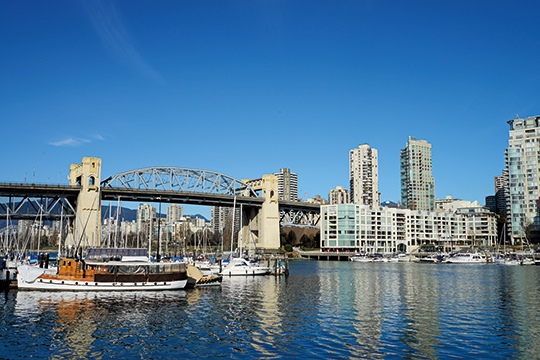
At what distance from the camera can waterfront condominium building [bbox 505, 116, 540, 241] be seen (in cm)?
16562

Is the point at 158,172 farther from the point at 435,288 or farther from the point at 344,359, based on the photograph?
the point at 344,359

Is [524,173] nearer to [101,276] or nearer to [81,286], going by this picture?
[101,276]

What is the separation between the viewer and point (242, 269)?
78.2 metres

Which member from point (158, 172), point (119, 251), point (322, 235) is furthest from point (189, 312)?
point (322, 235)

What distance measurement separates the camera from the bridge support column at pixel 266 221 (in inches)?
6467

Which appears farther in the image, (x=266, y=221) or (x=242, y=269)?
(x=266, y=221)

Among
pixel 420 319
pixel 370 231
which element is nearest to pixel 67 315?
pixel 420 319

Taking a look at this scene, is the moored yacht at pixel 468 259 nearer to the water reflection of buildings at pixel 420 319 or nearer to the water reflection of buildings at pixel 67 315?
the water reflection of buildings at pixel 420 319

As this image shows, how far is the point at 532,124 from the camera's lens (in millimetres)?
169375

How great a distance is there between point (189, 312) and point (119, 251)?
947 inches

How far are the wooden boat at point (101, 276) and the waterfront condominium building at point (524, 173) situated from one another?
5925 inches

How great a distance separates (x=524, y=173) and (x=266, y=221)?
311 ft

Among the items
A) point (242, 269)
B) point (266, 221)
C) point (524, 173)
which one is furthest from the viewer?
point (524, 173)

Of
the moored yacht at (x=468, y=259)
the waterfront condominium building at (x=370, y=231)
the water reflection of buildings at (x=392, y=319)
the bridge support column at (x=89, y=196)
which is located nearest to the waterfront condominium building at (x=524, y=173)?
the waterfront condominium building at (x=370, y=231)
